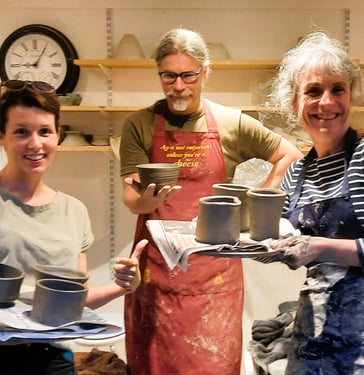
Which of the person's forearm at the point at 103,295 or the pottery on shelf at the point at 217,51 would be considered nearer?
the person's forearm at the point at 103,295

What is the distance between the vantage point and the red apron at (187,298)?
2162 mm

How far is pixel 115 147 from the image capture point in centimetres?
301

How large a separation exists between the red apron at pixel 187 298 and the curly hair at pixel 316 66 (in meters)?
0.57

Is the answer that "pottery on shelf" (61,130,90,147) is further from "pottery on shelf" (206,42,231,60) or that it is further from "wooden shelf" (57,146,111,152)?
"pottery on shelf" (206,42,231,60)

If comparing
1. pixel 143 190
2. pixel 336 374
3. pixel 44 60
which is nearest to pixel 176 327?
pixel 143 190

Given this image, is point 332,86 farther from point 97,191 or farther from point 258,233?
point 97,191

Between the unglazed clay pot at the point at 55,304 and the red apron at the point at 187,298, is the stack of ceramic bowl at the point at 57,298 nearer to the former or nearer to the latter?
the unglazed clay pot at the point at 55,304

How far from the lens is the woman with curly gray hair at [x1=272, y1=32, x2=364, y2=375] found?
138 cm

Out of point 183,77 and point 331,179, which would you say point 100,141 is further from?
point 331,179

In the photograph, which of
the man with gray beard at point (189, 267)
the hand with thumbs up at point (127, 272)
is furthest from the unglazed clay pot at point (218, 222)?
the man with gray beard at point (189, 267)

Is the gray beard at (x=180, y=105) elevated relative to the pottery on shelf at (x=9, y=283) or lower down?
elevated

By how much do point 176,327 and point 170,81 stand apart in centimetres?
88

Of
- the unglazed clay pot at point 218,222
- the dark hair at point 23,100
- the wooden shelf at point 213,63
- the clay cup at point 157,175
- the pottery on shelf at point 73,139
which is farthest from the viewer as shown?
the pottery on shelf at point 73,139

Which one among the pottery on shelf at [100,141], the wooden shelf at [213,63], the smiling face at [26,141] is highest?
the wooden shelf at [213,63]
